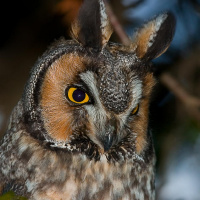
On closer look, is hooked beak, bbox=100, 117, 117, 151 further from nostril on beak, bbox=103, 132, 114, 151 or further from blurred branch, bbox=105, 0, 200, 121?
blurred branch, bbox=105, 0, 200, 121

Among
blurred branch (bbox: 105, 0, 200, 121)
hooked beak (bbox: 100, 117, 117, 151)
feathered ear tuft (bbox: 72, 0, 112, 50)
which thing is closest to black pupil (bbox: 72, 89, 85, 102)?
hooked beak (bbox: 100, 117, 117, 151)

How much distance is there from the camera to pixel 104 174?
3615 mm

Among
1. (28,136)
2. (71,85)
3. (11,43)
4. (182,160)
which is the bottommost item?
(182,160)

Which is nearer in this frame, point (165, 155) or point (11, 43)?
point (165, 155)

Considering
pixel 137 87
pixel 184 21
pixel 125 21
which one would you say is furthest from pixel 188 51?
pixel 137 87

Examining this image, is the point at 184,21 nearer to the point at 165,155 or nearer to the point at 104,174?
the point at 165,155

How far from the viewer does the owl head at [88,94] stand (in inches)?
136

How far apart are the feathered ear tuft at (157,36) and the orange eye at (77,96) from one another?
584 millimetres

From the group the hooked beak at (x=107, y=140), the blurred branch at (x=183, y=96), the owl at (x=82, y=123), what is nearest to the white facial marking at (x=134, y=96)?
the owl at (x=82, y=123)

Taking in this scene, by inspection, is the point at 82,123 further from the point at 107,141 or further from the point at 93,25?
the point at 93,25

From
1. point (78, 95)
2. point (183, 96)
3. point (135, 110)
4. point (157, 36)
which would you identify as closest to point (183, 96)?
point (183, 96)

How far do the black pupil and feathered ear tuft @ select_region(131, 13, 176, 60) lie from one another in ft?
1.93

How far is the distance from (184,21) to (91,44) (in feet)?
5.83

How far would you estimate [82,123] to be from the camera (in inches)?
139
